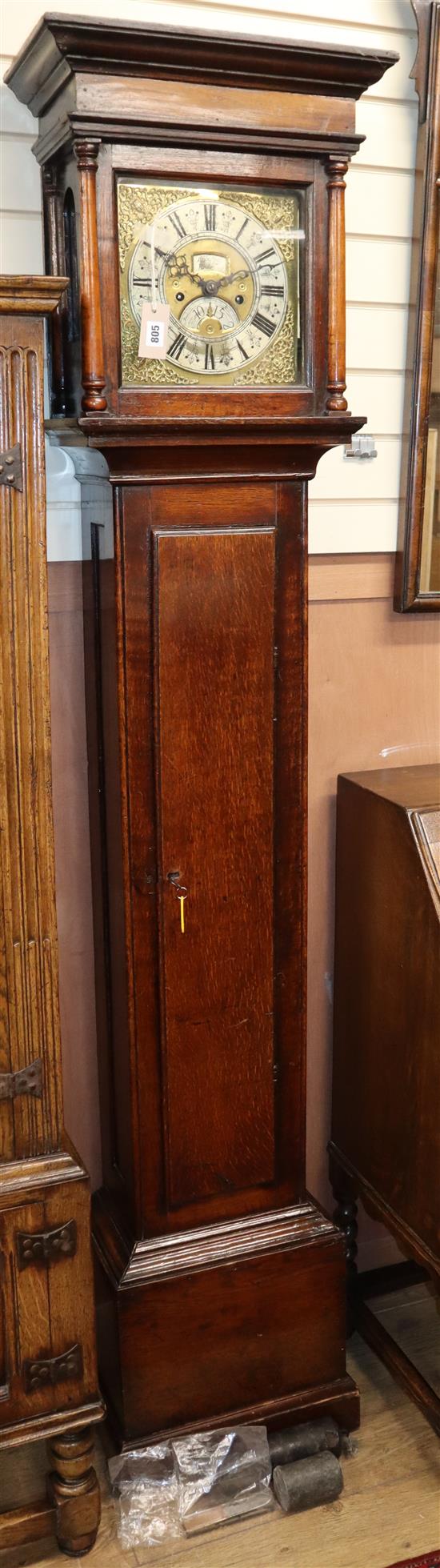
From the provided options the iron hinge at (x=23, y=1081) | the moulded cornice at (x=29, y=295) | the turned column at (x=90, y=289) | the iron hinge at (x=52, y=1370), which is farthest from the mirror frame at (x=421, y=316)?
the iron hinge at (x=52, y=1370)

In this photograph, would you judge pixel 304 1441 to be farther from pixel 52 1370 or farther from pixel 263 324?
pixel 263 324

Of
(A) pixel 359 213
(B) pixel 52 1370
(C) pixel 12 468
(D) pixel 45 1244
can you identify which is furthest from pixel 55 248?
(B) pixel 52 1370

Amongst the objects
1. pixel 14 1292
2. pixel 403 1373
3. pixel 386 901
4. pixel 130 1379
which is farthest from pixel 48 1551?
pixel 386 901

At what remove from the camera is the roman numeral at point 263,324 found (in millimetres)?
1882

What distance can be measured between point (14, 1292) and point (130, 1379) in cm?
31

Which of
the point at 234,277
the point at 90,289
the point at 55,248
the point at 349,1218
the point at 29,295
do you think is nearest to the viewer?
the point at 29,295

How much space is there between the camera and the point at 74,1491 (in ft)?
6.75

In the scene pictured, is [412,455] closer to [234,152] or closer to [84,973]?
[234,152]

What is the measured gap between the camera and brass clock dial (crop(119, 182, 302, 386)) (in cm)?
180

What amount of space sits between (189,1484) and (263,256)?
1.96 metres

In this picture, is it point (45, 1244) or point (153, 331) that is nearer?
point (153, 331)

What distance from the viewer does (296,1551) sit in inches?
81.6

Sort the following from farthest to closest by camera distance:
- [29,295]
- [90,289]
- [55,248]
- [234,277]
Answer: [55,248], [234,277], [90,289], [29,295]

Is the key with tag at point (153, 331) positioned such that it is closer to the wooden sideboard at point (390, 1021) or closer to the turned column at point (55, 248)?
the turned column at point (55, 248)
